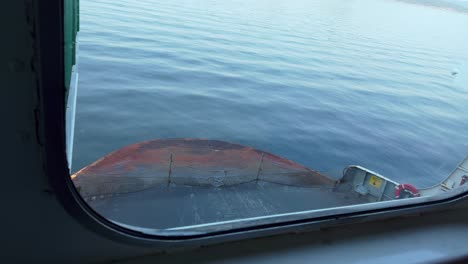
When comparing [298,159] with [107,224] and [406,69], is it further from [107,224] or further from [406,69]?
[406,69]

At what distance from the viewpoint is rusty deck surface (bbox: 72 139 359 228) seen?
4.60 m

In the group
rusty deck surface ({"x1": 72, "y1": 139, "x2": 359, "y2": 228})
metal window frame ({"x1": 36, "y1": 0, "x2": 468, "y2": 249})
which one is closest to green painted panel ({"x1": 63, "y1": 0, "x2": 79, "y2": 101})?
metal window frame ({"x1": 36, "y1": 0, "x2": 468, "y2": 249})

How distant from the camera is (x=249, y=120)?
1216 cm

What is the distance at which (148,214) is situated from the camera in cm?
471

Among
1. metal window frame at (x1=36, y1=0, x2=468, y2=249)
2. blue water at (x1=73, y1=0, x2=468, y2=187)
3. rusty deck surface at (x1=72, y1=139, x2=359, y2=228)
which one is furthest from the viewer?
blue water at (x1=73, y1=0, x2=468, y2=187)

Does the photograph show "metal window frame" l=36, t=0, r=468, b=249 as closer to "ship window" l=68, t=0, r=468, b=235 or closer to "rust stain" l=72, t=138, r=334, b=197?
"ship window" l=68, t=0, r=468, b=235

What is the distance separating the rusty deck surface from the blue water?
2.04 meters

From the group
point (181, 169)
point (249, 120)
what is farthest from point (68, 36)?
point (249, 120)

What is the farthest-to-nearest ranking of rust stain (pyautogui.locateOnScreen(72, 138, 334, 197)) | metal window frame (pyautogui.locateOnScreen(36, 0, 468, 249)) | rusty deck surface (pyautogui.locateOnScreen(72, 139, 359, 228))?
rust stain (pyautogui.locateOnScreen(72, 138, 334, 197)) < rusty deck surface (pyautogui.locateOnScreen(72, 139, 359, 228)) < metal window frame (pyautogui.locateOnScreen(36, 0, 468, 249))

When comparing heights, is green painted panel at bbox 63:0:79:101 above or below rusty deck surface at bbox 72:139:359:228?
above

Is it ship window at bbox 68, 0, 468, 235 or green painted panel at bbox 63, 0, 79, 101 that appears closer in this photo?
green painted panel at bbox 63, 0, 79, 101

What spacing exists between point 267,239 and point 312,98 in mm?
15149

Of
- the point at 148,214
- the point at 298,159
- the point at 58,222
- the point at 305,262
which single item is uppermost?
the point at 58,222

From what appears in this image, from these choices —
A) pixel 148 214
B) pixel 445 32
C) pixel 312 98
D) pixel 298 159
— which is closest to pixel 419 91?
pixel 312 98
